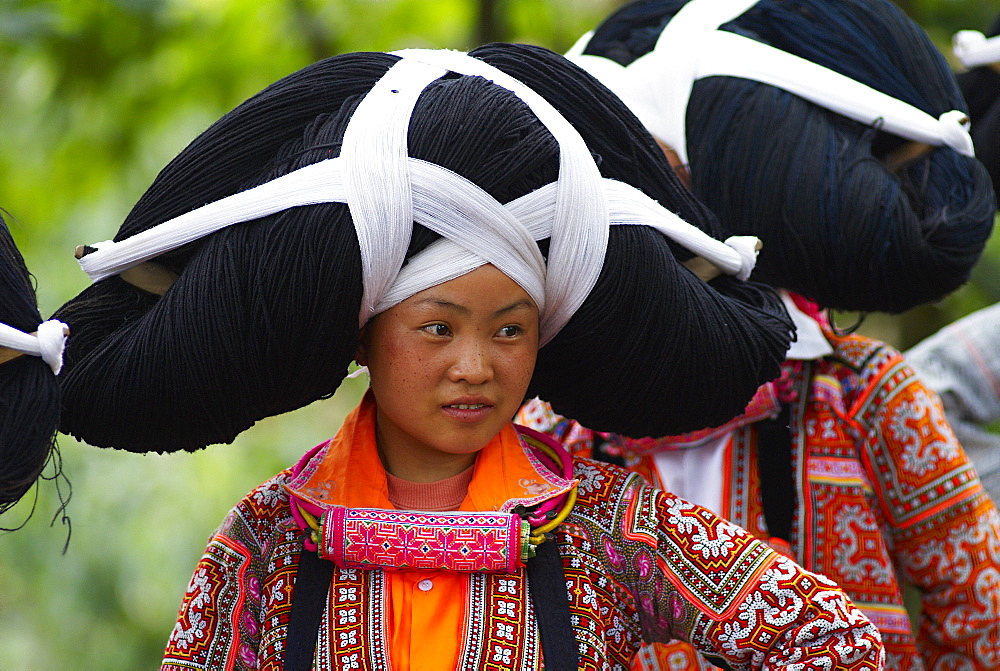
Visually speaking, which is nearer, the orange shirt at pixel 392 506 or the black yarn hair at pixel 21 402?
the black yarn hair at pixel 21 402

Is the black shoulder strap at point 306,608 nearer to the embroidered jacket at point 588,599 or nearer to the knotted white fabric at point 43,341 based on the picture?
the embroidered jacket at point 588,599

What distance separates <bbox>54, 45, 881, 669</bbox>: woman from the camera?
54.1 inches

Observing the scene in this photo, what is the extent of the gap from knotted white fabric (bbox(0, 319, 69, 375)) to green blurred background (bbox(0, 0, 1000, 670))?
1668 millimetres

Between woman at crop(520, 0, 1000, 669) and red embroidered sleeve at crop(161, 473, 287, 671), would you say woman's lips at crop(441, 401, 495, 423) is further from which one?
woman at crop(520, 0, 1000, 669)

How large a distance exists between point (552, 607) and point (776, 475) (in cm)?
66

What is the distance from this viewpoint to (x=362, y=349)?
1.51 m

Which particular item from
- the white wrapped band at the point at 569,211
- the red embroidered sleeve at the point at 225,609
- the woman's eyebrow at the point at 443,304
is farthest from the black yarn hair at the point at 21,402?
the white wrapped band at the point at 569,211

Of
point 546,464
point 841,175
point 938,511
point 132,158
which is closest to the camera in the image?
point 546,464

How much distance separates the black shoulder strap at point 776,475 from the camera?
6.51ft

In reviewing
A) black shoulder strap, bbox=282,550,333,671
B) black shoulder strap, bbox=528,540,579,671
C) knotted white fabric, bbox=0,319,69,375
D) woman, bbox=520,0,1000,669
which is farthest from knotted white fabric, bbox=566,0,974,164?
knotted white fabric, bbox=0,319,69,375

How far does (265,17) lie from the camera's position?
3371 millimetres

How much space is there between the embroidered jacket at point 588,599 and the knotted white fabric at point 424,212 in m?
0.30

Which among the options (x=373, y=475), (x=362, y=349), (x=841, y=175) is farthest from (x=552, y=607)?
(x=841, y=175)

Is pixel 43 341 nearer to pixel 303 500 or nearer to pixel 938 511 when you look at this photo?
pixel 303 500
